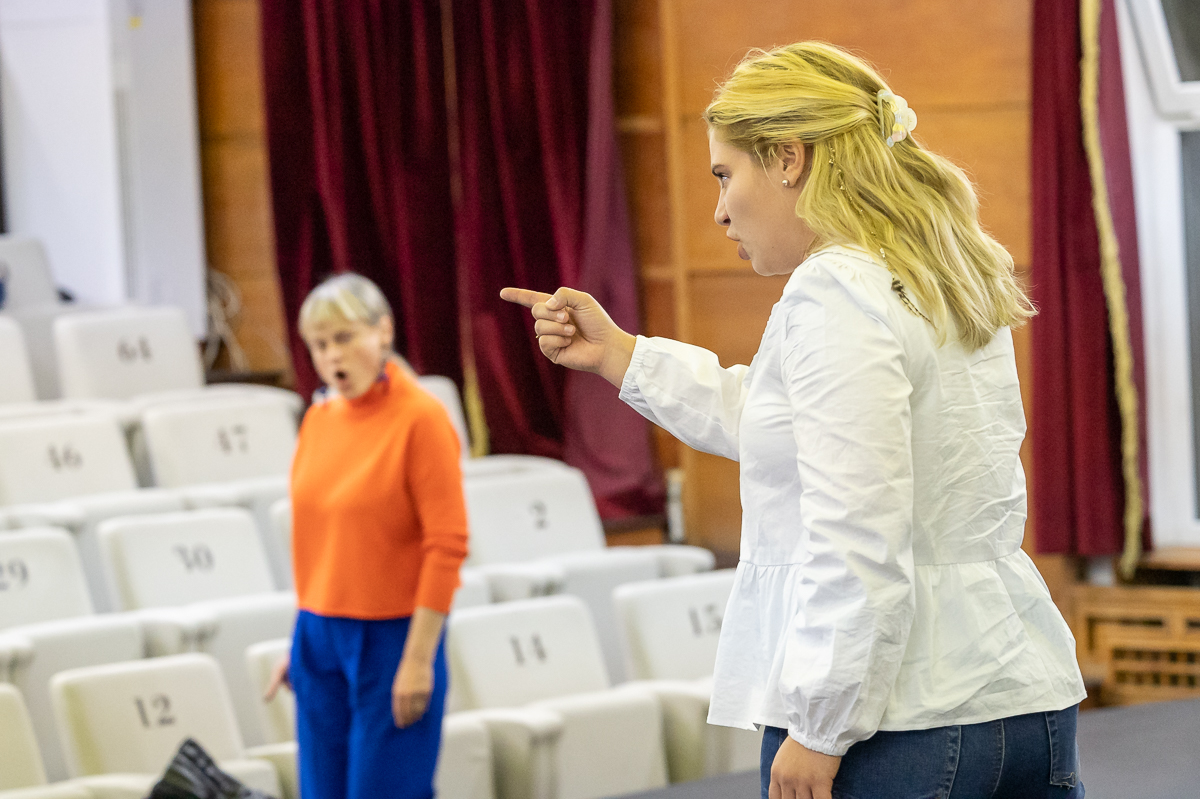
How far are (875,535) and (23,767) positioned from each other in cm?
148

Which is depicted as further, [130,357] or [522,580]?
[130,357]

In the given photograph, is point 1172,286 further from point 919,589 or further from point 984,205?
point 919,589

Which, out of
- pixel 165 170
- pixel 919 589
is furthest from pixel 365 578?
pixel 165 170

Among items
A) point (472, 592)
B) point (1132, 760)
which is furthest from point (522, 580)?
point (1132, 760)

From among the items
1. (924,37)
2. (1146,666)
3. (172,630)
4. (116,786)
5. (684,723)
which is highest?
(924,37)

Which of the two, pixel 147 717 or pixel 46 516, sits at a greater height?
pixel 46 516

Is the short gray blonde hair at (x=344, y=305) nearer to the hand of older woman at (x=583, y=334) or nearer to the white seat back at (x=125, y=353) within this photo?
the hand of older woman at (x=583, y=334)

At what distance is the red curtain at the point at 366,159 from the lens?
12.1ft

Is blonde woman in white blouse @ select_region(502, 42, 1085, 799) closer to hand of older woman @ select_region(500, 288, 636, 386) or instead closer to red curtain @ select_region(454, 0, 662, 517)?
hand of older woman @ select_region(500, 288, 636, 386)

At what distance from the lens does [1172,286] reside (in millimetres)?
2982

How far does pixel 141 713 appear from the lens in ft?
6.63

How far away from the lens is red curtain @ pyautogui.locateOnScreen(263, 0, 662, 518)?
351 centimetres

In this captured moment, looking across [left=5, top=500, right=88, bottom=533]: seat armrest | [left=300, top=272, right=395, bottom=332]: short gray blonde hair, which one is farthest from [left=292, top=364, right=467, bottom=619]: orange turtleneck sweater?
[left=5, top=500, right=88, bottom=533]: seat armrest

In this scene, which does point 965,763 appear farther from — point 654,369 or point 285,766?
point 285,766
